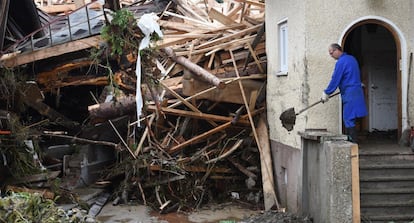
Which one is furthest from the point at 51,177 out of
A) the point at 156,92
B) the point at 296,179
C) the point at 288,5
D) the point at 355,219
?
the point at 355,219

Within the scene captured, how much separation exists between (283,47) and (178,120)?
129 inches

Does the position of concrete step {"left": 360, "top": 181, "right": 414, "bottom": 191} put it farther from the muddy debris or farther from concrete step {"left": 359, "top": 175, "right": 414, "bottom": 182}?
the muddy debris

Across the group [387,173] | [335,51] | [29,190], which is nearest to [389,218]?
[387,173]

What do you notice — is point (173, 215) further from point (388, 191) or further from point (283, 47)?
point (388, 191)

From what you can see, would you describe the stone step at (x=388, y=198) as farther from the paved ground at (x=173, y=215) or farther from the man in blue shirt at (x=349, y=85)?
the paved ground at (x=173, y=215)

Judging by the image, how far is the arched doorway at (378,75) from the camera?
11398mm

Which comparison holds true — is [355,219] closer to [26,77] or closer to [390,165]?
[390,165]

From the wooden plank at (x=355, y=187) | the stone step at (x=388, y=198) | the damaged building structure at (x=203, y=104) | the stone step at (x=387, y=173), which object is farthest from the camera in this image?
the damaged building structure at (x=203, y=104)

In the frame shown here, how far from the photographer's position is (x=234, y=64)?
40.9 feet

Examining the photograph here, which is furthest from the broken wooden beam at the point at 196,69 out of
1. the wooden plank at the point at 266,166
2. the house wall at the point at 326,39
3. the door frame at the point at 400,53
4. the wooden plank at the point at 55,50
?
the door frame at the point at 400,53

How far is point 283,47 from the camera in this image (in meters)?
11.2

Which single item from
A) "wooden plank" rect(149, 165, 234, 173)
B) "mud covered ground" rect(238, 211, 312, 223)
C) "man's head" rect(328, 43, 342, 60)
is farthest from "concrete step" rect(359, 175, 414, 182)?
"wooden plank" rect(149, 165, 234, 173)

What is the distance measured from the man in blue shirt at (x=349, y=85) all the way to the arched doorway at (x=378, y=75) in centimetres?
235

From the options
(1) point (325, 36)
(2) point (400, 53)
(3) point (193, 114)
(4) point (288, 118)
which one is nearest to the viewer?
(1) point (325, 36)
